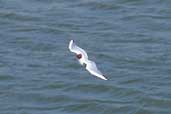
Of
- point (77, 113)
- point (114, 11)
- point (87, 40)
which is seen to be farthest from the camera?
point (114, 11)

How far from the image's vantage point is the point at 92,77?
19672mm

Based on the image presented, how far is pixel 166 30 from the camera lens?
70.2 feet

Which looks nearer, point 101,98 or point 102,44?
point 101,98

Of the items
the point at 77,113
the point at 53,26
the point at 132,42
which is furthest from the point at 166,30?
the point at 77,113

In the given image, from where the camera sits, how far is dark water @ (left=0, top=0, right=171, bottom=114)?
61.0ft

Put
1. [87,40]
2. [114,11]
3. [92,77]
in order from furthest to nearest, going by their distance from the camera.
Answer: [114,11] → [87,40] → [92,77]

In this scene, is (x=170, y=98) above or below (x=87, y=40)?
below

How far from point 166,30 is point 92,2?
2527 millimetres

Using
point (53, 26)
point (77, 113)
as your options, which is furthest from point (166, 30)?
point (77, 113)

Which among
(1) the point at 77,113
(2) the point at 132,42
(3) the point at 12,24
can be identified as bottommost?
(1) the point at 77,113

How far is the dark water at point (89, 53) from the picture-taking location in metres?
18.6

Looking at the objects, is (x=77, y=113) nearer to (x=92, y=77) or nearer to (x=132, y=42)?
(x=92, y=77)

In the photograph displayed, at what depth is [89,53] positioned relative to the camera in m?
20.4

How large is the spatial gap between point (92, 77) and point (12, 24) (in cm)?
339
